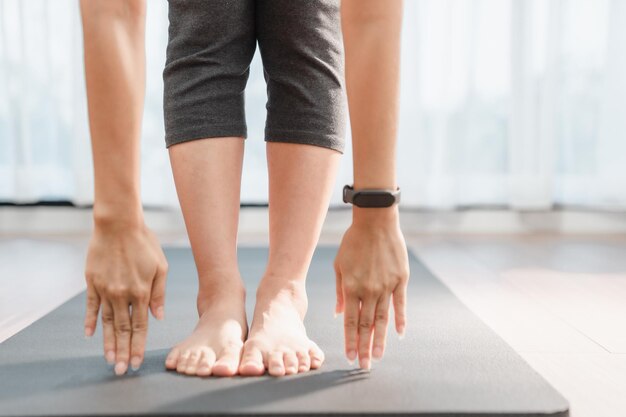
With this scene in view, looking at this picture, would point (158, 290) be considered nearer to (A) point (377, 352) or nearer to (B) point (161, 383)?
(B) point (161, 383)

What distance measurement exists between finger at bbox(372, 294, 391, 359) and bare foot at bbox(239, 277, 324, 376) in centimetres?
10

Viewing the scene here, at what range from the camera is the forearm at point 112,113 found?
825 millimetres

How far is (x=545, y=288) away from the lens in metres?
1.58

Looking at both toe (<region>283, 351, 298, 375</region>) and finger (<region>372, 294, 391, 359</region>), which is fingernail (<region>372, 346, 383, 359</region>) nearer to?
finger (<region>372, 294, 391, 359</region>)

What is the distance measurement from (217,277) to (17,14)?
6.22 feet

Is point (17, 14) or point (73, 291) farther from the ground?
point (17, 14)

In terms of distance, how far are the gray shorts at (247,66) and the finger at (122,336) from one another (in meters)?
0.30

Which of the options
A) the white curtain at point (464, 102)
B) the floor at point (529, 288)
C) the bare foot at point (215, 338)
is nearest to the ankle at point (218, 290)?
the bare foot at point (215, 338)

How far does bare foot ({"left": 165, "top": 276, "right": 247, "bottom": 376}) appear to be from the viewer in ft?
2.83

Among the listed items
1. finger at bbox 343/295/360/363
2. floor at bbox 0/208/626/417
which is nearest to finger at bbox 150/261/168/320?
finger at bbox 343/295/360/363

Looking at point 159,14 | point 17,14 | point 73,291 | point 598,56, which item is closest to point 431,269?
point 73,291

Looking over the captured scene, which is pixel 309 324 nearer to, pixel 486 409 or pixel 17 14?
pixel 486 409

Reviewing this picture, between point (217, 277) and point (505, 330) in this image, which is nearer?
point (217, 277)

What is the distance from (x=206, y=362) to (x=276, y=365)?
3.4 inches
